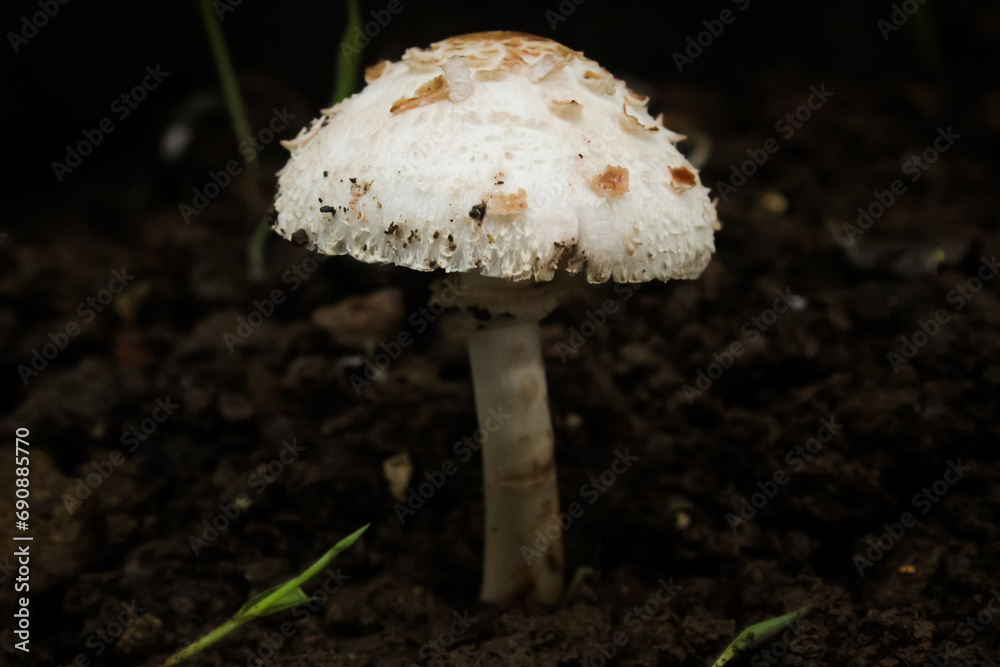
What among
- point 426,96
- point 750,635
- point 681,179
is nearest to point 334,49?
point 426,96

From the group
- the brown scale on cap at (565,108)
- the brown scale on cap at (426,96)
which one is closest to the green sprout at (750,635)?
the brown scale on cap at (565,108)

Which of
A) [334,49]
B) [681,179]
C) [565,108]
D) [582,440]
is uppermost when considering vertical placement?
[565,108]

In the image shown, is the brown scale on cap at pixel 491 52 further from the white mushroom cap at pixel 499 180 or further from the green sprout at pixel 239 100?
the green sprout at pixel 239 100

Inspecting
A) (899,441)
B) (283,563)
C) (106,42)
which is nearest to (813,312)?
(899,441)

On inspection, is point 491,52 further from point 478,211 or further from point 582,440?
point 582,440

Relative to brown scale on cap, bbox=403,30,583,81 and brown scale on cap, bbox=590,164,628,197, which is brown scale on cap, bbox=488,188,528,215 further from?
brown scale on cap, bbox=403,30,583,81

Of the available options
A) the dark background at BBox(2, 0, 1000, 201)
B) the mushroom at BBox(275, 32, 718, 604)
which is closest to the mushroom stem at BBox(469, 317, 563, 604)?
the mushroom at BBox(275, 32, 718, 604)

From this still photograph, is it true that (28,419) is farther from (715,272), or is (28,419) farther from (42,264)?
(715,272)
